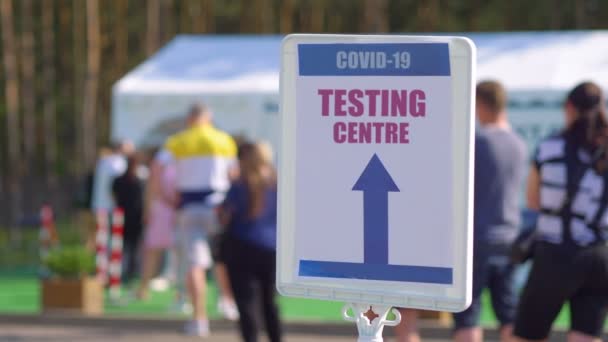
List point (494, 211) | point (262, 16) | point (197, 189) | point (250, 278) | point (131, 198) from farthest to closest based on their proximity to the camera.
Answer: point (262, 16) → point (131, 198) → point (197, 189) → point (250, 278) → point (494, 211)

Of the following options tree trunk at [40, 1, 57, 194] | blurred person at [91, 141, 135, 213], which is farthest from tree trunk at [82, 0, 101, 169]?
blurred person at [91, 141, 135, 213]

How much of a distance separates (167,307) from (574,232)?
851cm

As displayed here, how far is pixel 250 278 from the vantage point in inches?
355

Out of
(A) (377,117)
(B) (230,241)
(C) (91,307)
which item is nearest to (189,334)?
(C) (91,307)

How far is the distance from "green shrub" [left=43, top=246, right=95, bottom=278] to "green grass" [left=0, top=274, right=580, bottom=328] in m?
0.49

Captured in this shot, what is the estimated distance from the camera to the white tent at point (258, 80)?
1574 cm

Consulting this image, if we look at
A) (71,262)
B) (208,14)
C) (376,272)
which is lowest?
(208,14)

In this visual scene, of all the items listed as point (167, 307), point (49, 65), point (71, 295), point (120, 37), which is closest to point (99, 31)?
point (120, 37)

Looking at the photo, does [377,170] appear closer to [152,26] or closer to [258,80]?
[258,80]

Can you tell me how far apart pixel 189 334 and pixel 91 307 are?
67.0 inches

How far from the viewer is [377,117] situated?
428 cm

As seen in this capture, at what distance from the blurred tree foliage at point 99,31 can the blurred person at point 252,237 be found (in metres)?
14.3

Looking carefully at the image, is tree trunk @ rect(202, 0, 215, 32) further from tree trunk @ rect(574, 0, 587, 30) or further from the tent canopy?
the tent canopy

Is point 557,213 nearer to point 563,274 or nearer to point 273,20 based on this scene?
point 563,274
